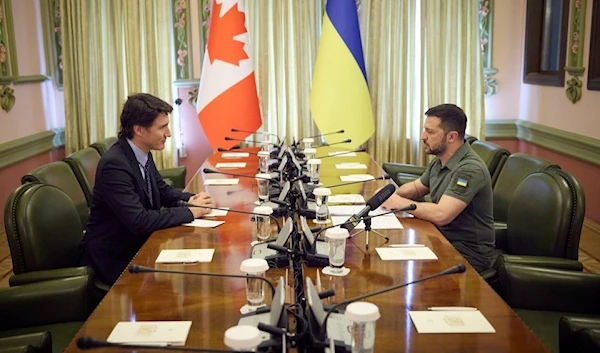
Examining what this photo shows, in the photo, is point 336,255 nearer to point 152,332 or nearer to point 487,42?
point 152,332

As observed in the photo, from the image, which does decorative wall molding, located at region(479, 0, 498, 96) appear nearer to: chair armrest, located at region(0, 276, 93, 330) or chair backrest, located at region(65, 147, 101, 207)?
chair backrest, located at region(65, 147, 101, 207)

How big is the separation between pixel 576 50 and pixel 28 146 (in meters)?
4.31

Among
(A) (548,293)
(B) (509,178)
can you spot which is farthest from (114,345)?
(B) (509,178)

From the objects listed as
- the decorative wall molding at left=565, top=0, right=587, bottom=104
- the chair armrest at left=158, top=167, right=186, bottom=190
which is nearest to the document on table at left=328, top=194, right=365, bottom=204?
the chair armrest at left=158, top=167, right=186, bottom=190

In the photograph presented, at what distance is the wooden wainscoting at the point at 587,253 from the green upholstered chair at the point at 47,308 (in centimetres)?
173

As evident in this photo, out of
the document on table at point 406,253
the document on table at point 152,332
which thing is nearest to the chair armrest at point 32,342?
the document on table at point 152,332

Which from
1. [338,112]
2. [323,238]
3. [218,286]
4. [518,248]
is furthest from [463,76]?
[218,286]

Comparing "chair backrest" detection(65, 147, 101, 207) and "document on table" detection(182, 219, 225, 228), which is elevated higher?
"chair backrest" detection(65, 147, 101, 207)

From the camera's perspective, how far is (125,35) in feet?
16.9

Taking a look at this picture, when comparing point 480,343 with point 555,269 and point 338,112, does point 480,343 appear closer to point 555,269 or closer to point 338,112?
point 555,269

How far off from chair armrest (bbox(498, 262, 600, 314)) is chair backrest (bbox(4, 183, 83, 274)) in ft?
5.63

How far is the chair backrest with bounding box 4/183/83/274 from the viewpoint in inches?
87.9

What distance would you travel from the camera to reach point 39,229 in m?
2.28

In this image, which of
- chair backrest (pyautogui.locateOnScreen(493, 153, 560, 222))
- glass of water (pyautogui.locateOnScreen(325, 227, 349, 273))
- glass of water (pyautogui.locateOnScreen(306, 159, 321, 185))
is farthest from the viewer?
glass of water (pyautogui.locateOnScreen(306, 159, 321, 185))
